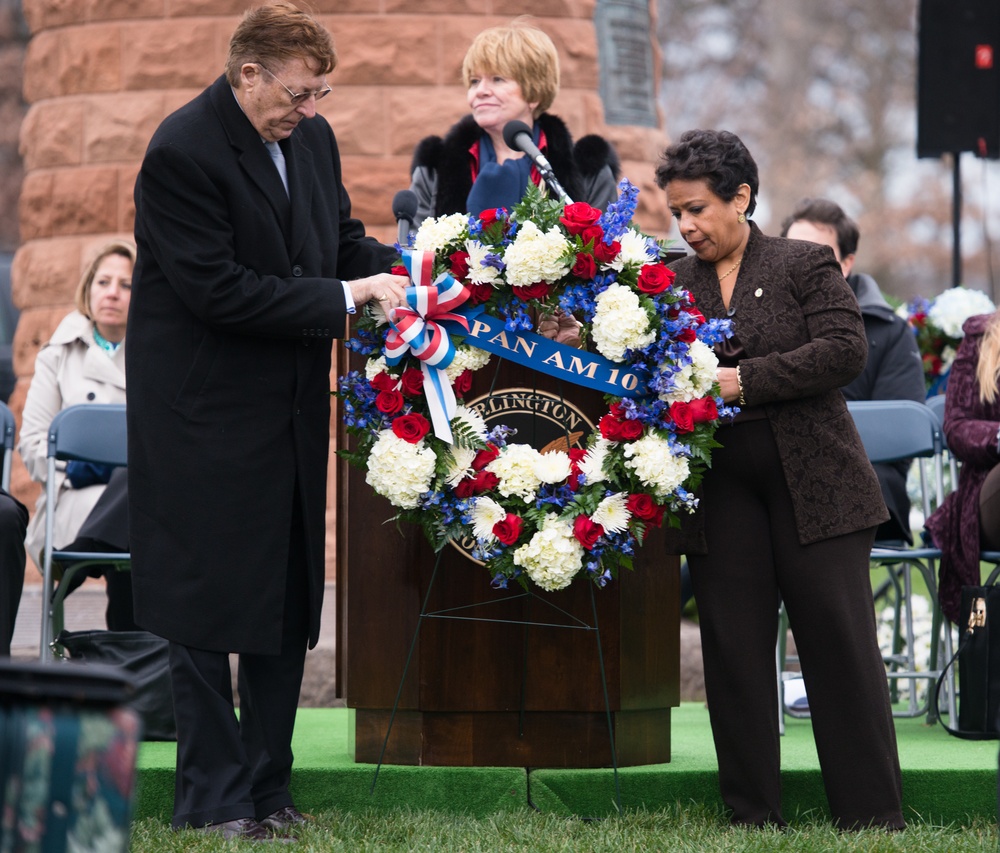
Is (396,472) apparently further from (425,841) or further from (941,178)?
(941,178)

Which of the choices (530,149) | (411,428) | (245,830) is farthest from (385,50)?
(245,830)

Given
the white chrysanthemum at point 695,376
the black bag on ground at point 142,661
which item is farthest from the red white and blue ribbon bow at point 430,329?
the black bag on ground at point 142,661

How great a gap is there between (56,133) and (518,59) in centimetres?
323

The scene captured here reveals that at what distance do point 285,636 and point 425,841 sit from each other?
27.0 inches

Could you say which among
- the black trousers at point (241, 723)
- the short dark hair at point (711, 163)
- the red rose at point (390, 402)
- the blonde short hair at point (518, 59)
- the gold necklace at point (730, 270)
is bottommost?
the black trousers at point (241, 723)

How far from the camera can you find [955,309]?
23.0 feet

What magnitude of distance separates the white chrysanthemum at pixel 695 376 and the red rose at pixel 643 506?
0.88ft

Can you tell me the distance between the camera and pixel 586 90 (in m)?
7.83

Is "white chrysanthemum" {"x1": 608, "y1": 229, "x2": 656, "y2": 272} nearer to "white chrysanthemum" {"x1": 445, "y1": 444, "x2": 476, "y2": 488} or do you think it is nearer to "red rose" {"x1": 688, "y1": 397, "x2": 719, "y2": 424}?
"red rose" {"x1": 688, "y1": 397, "x2": 719, "y2": 424}

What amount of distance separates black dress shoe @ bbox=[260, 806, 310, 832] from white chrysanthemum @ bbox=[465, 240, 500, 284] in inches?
61.3

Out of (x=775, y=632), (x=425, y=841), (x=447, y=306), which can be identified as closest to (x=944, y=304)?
(x=775, y=632)

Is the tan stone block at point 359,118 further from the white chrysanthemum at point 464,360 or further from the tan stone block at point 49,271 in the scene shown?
Result: the white chrysanthemum at point 464,360

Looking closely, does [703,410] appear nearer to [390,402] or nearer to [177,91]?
[390,402]

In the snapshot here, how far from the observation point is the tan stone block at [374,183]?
7461 millimetres
